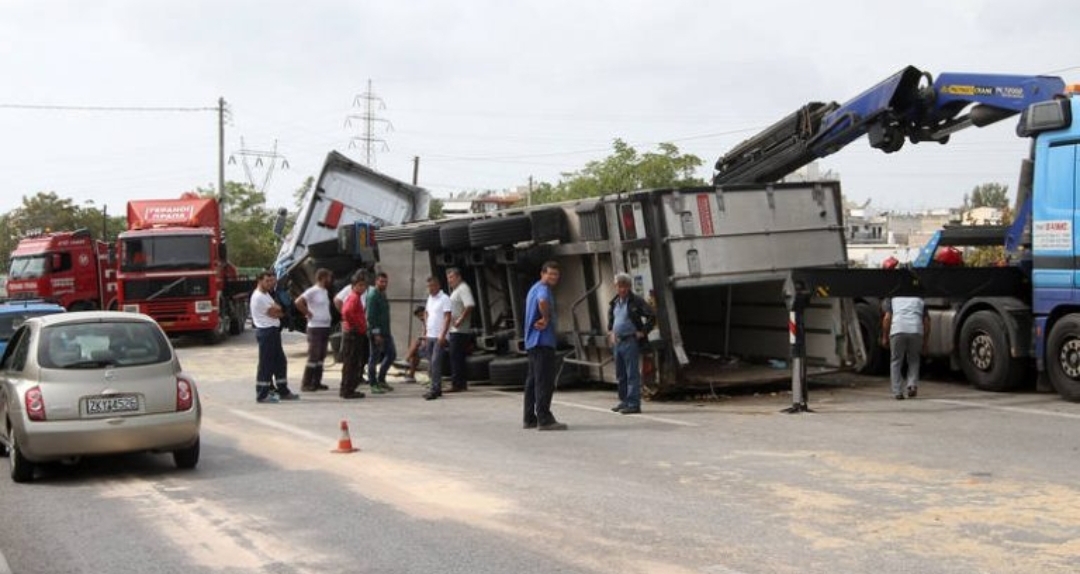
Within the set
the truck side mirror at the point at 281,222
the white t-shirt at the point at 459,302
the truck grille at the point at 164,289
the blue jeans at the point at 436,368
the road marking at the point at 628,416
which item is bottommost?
the road marking at the point at 628,416

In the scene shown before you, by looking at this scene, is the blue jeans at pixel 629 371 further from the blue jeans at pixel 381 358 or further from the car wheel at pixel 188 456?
the car wheel at pixel 188 456

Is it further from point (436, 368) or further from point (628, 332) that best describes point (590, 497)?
point (436, 368)

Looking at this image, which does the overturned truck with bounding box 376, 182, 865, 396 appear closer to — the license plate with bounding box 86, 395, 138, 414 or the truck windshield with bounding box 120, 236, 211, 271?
the license plate with bounding box 86, 395, 138, 414

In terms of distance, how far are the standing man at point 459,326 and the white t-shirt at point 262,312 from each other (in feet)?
7.75

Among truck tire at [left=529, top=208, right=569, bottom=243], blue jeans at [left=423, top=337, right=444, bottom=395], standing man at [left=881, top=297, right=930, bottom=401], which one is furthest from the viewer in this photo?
blue jeans at [left=423, top=337, right=444, bottom=395]

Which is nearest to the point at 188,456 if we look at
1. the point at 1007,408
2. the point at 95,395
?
the point at 95,395

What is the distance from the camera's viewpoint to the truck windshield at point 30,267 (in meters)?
31.0

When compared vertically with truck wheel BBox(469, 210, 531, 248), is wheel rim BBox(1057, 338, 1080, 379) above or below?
below

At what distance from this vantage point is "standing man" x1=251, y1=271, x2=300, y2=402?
14.5m

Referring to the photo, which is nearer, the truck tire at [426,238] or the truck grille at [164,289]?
the truck tire at [426,238]

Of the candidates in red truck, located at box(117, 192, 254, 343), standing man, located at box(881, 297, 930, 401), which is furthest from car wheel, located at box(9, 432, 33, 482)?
red truck, located at box(117, 192, 254, 343)

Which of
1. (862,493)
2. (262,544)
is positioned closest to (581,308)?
(862,493)

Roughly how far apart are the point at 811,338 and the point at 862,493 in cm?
695

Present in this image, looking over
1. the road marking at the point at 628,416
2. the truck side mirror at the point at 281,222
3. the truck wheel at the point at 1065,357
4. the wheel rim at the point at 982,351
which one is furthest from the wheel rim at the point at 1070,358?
the truck side mirror at the point at 281,222
